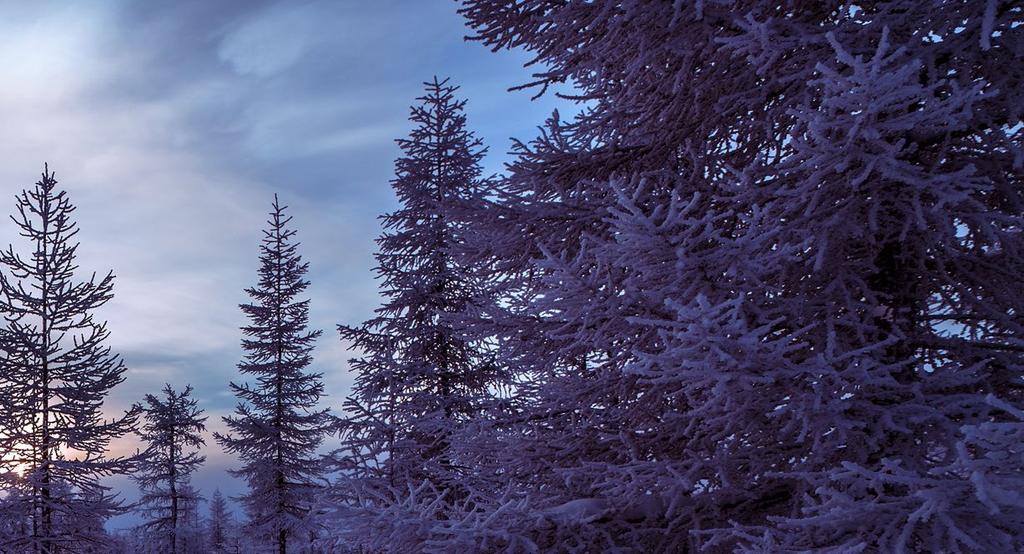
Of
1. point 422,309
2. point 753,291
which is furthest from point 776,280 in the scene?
point 422,309

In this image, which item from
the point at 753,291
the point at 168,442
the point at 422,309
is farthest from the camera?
the point at 168,442

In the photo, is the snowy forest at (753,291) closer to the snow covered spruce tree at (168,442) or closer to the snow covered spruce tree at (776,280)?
the snow covered spruce tree at (776,280)

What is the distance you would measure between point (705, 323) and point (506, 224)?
2677 millimetres

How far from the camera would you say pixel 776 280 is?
4051mm

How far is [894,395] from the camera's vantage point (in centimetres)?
337

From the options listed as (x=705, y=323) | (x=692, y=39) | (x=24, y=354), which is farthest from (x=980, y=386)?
(x=24, y=354)

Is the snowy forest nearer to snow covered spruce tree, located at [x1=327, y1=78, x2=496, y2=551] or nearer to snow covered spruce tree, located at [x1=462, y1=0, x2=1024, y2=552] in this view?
snow covered spruce tree, located at [x1=462, y1=0, x2=1024, y2=552]

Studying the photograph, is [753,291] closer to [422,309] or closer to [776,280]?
[776,280]

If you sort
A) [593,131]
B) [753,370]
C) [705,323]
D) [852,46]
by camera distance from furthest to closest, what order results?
[593,131] < [852,46] < [753,370] < [705,323]

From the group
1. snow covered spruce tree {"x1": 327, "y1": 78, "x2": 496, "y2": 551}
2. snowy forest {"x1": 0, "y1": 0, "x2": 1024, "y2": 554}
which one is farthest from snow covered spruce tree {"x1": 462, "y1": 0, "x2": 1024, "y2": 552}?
snow covered spruce tree {"x1": 327, "y1": 78, "x2": 496, "y2": 551}

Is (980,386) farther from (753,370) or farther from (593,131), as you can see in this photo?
(593,131)

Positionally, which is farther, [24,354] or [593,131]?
[24,354]

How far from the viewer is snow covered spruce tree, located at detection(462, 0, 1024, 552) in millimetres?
2719

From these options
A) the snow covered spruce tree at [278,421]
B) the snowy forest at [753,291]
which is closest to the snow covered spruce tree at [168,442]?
the snow covered spruce tree at [278,421]
